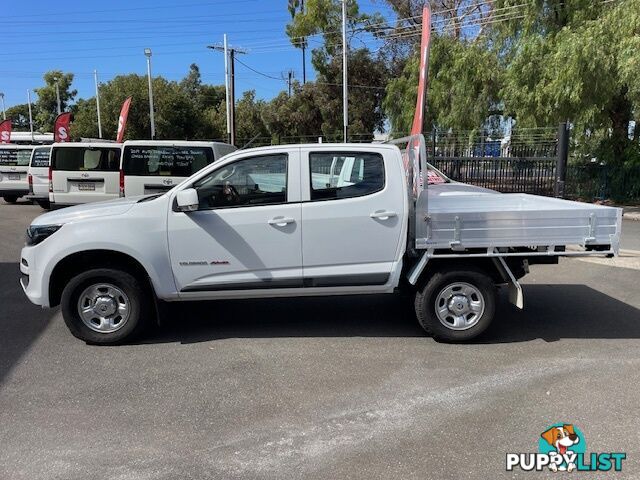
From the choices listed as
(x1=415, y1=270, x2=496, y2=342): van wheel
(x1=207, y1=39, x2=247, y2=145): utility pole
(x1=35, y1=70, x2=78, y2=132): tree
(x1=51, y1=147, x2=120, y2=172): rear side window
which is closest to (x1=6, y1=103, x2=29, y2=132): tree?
(x1=35, y1=70, x2=78, y2=132): tree

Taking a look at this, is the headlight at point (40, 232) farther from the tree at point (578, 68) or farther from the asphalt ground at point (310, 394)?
the tree at point (578, 68)

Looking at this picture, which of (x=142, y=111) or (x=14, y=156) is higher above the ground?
(x=142, y=111)

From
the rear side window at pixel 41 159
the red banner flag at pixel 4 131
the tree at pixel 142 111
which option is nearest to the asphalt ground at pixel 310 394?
the rear side window at pixel 41 159

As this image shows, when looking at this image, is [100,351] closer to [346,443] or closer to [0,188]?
[346,443]

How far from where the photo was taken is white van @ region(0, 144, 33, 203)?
18.6 m

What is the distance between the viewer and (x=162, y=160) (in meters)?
12.5

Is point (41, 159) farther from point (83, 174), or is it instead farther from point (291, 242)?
point (291, 242)

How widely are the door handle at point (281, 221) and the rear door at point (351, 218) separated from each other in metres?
0.13

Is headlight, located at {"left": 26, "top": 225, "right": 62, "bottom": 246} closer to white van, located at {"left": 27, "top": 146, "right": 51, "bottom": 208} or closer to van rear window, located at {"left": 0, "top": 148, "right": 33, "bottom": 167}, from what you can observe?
white van, located at {"left": 27, "top": 146, "right": 51, "bottom": 208}

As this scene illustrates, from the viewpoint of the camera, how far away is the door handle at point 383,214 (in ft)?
17.4

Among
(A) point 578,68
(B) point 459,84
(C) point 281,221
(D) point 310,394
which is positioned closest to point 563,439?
(D) point 310,394

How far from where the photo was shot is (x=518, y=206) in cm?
595

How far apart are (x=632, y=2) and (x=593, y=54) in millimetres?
1679

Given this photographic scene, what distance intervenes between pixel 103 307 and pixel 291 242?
189 cm
